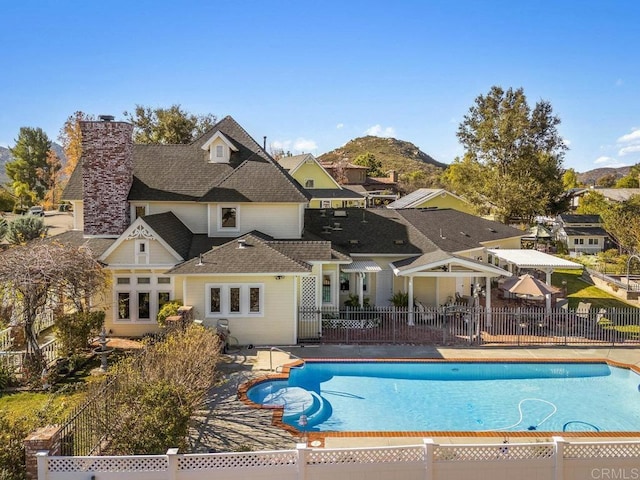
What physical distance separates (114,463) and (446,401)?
424 inches

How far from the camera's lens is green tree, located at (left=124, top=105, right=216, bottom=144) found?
58.6 m

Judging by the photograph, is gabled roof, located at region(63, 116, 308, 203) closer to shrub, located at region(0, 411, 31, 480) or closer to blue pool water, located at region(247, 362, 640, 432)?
blue pool water, located at region(247, 362, 640, 432)

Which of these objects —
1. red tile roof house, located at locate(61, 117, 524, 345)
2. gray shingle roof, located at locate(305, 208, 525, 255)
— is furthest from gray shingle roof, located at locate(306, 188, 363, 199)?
red tile roof house, located at locate(61, 117, 524, 345)

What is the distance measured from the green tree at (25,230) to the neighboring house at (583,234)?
59.9 m

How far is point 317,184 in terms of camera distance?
203 feet

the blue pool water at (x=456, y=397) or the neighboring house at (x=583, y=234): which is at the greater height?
the neighboring house at (x=583, y=234)

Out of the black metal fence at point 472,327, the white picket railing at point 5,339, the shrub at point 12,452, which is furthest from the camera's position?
the black metal fence at point 472,327

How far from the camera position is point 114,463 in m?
9.47

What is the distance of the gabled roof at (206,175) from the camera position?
25.0m

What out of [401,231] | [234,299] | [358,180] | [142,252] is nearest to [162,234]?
[142,252]

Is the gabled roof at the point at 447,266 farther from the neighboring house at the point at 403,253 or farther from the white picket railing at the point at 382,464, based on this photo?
the white picket railing at the point at 382,464

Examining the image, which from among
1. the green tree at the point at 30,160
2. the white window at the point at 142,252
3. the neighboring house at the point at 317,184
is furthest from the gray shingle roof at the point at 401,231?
the green tree at the point at 30,160

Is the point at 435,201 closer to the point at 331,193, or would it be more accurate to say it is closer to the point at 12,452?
the point at 331,193

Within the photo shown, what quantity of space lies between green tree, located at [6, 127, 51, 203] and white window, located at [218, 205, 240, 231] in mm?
76413
